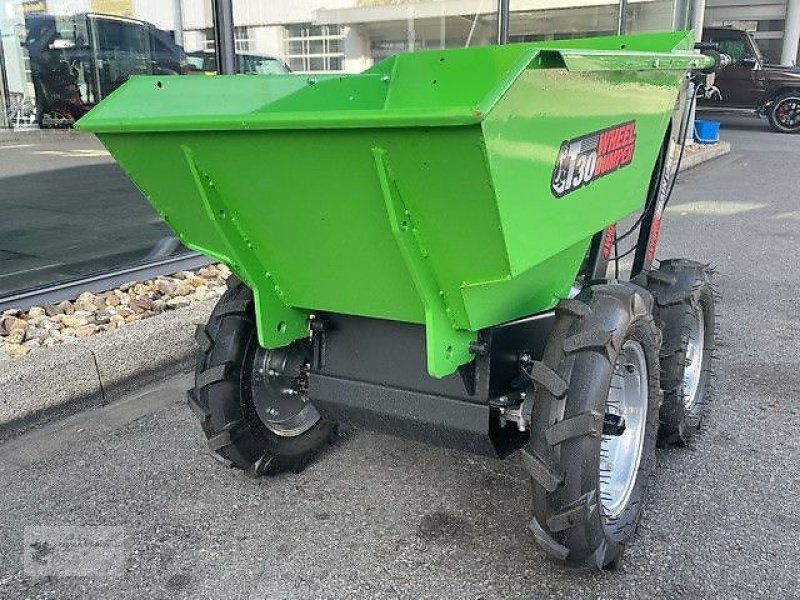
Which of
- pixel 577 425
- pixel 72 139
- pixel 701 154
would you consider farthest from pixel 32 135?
pixel 701 154

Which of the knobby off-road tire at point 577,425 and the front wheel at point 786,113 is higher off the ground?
the knobby off-road tire at point 577,425

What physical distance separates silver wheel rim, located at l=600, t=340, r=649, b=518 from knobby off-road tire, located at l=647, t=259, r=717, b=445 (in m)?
0.41

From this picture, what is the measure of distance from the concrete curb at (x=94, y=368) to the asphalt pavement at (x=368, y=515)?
3.9 inches

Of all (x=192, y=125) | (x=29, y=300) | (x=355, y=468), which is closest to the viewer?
(x=192, y=125)

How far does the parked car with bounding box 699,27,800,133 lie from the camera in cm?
1556

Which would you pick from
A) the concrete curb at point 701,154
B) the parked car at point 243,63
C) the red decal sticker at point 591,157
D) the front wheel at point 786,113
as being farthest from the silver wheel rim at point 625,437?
the front wheel at point 786,113

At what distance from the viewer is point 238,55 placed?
5.74 metres

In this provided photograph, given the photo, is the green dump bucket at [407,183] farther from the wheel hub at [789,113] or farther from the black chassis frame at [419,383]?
the wheel hub at [789,113]

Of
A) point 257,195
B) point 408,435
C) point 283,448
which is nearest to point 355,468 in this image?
point 283,448

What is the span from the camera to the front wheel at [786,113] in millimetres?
15703

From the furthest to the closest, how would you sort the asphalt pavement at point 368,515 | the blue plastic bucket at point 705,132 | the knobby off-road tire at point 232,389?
the blue plastic bucket at point 705,132 < the knobby off-road tire at point 232,389 < the asphalt pavement at point 368,515

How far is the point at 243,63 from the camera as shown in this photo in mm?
5801

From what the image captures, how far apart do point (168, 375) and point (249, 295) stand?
58.2 inches

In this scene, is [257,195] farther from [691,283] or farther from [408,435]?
[691,283]
